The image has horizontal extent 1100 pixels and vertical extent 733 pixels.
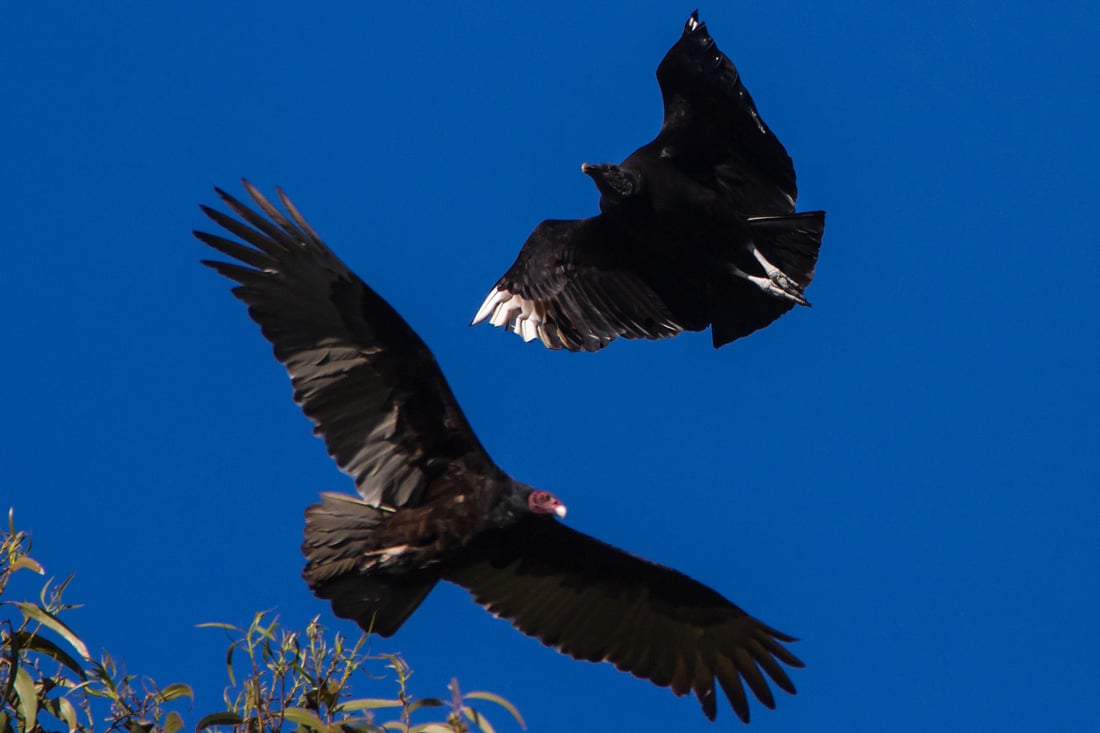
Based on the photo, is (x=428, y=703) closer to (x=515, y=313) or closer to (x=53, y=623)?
(x=53, y=623)

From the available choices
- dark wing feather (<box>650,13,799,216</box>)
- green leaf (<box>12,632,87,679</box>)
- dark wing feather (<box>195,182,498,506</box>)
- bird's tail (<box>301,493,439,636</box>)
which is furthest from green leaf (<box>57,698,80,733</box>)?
dark wing feather (<box>650,13,799,216</box>)

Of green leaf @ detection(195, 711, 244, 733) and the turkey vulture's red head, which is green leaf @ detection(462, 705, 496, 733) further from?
the turkey vulture's red head

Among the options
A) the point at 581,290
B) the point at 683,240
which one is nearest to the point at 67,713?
the point at 581,290

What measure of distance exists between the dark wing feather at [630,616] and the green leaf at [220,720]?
2.68 meters

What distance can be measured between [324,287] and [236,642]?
2199 mm

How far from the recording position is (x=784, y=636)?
7324 mm

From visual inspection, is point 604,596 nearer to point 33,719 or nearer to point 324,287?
point 324,287

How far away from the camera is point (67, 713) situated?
4680 mm

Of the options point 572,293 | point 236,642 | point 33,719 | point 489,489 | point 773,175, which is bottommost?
point 33,719

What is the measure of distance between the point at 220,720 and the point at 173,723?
0.26m

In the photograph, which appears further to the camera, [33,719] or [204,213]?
[204,213]

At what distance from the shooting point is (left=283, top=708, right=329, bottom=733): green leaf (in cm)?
465

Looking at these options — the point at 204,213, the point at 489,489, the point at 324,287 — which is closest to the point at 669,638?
the point at 489,489

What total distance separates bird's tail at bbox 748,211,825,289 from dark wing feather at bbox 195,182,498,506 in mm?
2768
